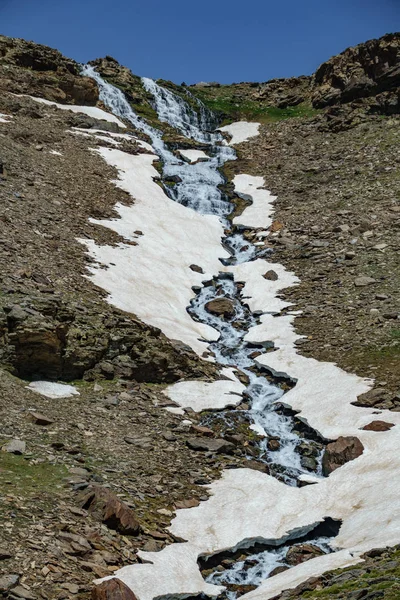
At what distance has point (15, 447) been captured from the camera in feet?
47.0

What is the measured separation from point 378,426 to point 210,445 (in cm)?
505

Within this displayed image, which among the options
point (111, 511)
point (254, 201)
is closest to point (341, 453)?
point (111, 511)

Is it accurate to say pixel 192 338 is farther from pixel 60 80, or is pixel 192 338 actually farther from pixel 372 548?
pixel 60 80

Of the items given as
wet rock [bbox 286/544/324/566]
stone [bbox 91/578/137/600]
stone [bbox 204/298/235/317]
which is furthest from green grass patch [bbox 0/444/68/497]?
stone [bbox 204/298/235/317]

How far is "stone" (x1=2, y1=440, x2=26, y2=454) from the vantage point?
1420 cm

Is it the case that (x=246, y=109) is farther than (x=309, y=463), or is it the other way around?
(x=246, y=109)

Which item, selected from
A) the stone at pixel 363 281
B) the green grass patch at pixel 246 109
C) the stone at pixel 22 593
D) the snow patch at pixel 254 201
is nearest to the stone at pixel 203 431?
the stone at pixel 22 593

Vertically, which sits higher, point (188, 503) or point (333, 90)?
point (333, 90)

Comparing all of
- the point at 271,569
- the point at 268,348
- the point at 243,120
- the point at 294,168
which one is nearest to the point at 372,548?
the point at 271,569

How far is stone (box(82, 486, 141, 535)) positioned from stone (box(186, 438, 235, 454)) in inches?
196

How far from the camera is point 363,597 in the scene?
8.15 metres

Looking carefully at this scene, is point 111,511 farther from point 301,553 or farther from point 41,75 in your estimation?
point 41,75

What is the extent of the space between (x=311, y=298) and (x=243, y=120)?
4018 centimetres

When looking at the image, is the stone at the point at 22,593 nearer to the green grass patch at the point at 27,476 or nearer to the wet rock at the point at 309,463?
the green grass patch at the point at 27,476
